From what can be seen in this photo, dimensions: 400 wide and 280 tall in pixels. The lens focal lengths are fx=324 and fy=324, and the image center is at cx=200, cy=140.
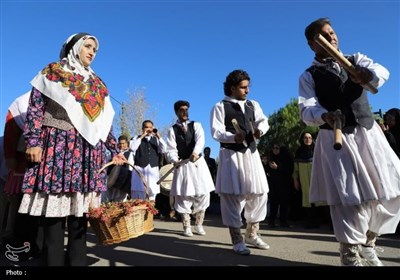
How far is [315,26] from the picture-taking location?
2812 millimetres

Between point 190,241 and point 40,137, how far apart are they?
2.79 m

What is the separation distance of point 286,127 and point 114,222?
88.1 feet

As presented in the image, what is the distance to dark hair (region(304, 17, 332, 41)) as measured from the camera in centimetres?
279

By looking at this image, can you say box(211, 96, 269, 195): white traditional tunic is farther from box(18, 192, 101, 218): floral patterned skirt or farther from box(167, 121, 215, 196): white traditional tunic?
box(18, 192, 101, 218): floral patterned skirt

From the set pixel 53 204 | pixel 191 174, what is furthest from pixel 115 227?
pixel 191 174

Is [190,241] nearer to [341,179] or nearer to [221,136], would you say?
[221,136]

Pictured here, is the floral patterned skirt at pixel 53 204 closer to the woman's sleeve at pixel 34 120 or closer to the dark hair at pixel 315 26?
the woman's sleeve at pixel 34 120

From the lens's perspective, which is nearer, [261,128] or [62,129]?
[62,129]

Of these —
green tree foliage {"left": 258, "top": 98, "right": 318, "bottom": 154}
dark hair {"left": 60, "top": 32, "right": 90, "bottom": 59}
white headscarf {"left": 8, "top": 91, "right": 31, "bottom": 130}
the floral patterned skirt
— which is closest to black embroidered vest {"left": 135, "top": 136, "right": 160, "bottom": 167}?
white headscarf {"left": 8, "top": 91, "right": 31, "bottom": 130}

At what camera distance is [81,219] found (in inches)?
105

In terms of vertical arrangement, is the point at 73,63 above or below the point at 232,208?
above

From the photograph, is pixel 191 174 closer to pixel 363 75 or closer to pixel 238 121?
pixel 238 121
